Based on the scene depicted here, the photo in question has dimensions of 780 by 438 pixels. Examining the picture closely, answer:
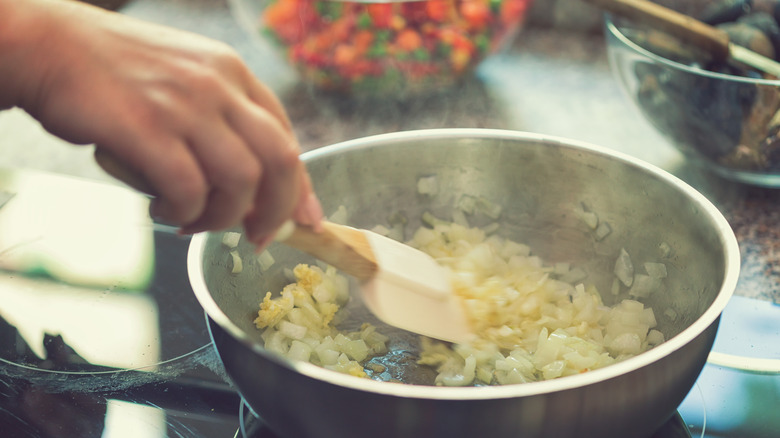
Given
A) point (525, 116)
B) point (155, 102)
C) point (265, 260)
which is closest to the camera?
point (155, 102)

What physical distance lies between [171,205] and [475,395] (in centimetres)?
23

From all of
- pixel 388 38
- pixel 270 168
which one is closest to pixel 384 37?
pixel 388 38

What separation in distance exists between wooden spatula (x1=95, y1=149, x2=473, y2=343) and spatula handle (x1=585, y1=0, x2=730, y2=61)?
59cm

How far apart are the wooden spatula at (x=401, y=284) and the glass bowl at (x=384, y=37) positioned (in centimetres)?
62

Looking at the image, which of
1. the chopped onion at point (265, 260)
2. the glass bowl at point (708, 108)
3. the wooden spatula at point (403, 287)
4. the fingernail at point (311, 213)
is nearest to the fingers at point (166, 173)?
the fingernail at point (311, 213)

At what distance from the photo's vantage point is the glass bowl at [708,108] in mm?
958

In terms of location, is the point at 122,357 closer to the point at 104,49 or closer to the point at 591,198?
the point at 104,49

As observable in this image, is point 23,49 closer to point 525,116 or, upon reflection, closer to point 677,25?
point 677,25

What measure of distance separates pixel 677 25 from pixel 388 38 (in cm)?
47

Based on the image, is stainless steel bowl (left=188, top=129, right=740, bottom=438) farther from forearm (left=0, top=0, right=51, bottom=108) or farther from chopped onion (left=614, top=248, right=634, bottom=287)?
forearm (left=0, top=0, right=51, bottom=108)

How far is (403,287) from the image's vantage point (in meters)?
0.69

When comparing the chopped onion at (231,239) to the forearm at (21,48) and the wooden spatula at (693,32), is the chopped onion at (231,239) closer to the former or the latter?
the forearm at (21,48)

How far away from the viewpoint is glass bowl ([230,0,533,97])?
1238 mm

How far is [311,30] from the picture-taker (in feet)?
4.24
